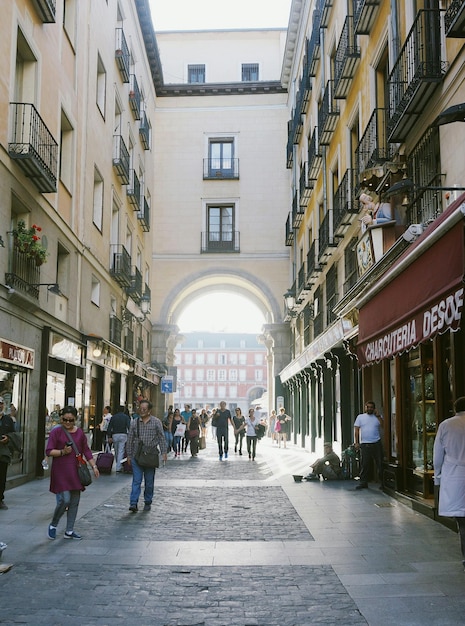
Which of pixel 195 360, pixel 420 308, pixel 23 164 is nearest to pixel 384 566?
pixel 420 308

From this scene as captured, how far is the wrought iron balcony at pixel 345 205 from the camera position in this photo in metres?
17.3

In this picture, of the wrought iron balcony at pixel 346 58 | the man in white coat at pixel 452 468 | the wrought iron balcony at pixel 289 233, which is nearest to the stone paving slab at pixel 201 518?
the man in white coat at pixel 452 468

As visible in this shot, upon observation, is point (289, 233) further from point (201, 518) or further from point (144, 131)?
point (201, 518)

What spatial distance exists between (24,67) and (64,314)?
5782 mm

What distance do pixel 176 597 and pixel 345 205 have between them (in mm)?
13120

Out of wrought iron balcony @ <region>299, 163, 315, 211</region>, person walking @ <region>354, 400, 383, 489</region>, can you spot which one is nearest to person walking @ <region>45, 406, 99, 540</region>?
person walking @ <region>354, 400, 383, 489</region>

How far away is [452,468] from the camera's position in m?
6.82

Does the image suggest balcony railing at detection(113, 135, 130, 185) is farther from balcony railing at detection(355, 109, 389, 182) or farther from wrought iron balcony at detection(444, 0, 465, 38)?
wrought iron balcony at detection(444, 0, 465, 38)

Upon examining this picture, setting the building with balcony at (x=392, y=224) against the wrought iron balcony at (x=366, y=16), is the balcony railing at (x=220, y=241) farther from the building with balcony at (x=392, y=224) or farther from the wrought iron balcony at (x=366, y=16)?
the wrought iron balcony at (x=366, y=16)

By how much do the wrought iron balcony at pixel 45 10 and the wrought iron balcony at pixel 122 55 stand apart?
33.0 ft

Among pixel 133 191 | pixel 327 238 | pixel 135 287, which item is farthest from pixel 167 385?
pixel 327 238

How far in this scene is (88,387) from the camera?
2052cm

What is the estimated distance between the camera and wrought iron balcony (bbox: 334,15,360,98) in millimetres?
17188

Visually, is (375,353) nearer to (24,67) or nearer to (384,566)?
(384,566)
